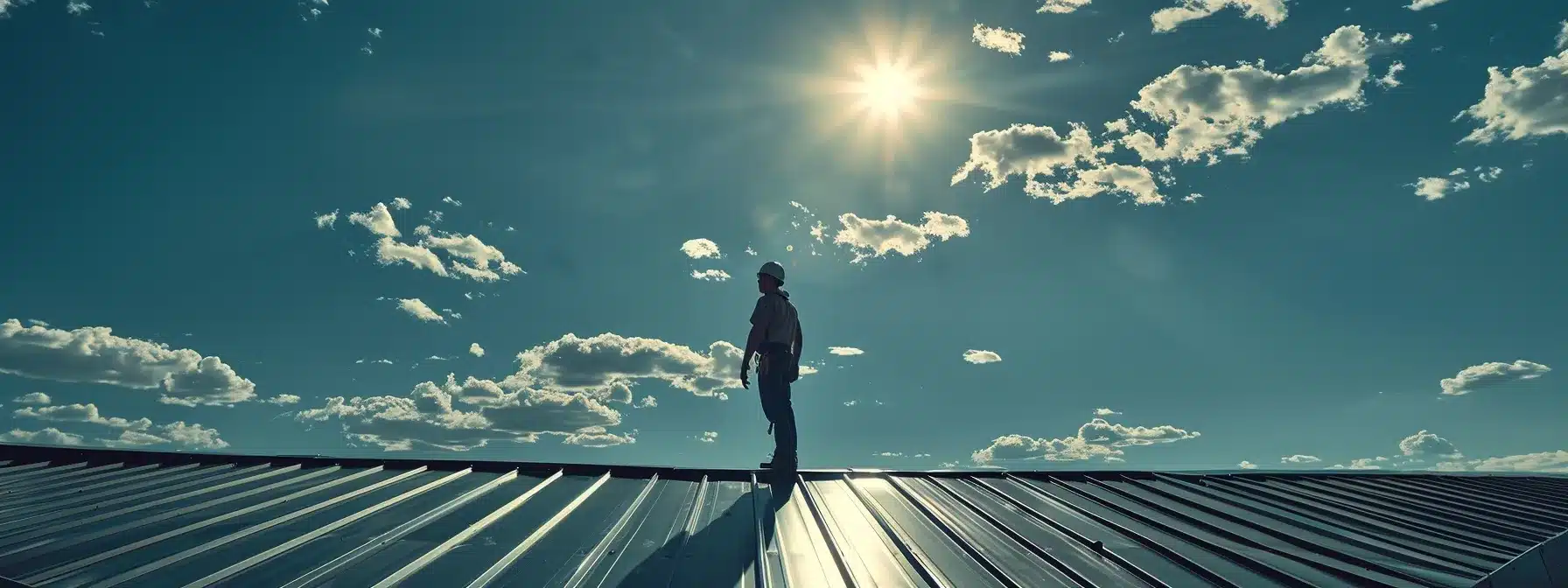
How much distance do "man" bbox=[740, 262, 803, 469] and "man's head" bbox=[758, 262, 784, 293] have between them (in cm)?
1

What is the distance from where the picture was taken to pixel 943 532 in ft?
21.3

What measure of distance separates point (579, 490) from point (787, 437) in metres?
2.50

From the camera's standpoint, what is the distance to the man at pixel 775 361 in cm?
896

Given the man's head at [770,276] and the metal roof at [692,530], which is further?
the man's head at [770,276]

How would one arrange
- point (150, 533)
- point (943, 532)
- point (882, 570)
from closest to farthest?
point (882, 570), point (150, 533), point (943, 532)

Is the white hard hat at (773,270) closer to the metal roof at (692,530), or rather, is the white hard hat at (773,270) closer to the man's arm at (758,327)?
the man's arm at (758,327)

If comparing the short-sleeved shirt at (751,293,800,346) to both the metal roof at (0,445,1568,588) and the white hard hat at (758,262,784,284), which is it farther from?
the metal roof at (0,445,1568,588)

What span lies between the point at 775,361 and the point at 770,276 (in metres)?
1.04

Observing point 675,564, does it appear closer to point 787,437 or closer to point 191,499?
point 787,437

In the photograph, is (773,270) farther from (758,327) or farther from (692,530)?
(692,530)

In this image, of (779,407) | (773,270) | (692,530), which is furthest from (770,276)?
(692,530)

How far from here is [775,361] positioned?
904 cm

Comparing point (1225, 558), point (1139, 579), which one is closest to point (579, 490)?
point (1139, 579)

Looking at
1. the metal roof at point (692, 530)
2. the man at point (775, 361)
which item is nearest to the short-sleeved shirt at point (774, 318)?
the man at point (775, 361)
